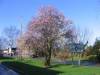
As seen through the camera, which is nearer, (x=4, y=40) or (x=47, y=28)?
(x=47, y=28)

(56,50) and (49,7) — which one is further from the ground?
(49,7)

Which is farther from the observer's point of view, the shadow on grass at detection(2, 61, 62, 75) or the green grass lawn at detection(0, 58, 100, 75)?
the shadow on grass at detection(2, 61, 62, 75)

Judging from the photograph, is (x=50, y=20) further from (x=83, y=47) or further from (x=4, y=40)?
(x=4, y=40)

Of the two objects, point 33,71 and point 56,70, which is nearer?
point 33,71

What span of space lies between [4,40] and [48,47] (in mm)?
59898

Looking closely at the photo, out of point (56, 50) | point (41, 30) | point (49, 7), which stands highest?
point (49, 7)

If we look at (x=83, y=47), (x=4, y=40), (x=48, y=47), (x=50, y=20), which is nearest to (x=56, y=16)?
(x=50, y=20)

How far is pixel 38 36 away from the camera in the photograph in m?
47.0

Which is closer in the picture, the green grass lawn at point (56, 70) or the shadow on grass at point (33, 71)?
the green grass lawn at point (56, 70)

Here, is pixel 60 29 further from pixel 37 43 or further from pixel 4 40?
pixel 4 40

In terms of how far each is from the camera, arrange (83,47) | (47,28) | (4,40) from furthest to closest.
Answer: (4,40), (83,47), (47,28)

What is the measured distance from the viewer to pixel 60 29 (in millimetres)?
47906

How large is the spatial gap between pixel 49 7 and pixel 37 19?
274cm

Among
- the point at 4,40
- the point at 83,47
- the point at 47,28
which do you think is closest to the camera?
the point at 47,28
